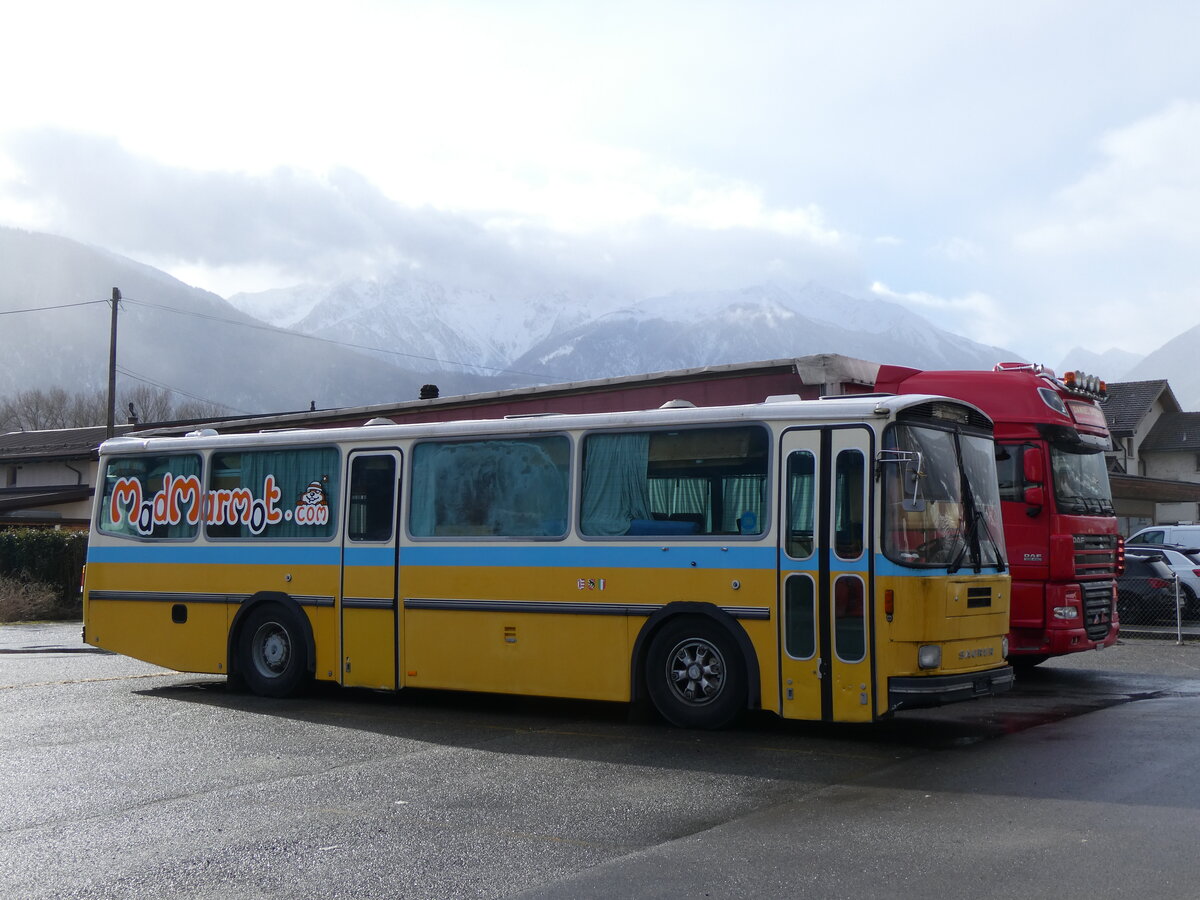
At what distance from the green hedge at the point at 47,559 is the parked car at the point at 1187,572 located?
76.6 feet

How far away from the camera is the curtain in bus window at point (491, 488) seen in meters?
11.7

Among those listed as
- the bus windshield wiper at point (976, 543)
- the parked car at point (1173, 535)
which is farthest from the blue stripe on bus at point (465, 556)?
the parked car at point (1173, 535)

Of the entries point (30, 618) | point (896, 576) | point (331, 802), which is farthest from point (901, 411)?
point (30, 618)

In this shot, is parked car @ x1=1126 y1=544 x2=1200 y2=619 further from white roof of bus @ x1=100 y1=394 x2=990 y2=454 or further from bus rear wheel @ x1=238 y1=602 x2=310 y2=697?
bus rear wheel @ x1=238 y1=602 x2=310 y2=697

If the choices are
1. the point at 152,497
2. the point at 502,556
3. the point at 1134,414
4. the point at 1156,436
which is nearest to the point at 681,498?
the point at 502,556

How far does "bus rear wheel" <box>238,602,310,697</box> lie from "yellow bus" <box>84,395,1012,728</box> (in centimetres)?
2

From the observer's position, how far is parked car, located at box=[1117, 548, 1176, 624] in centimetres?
2241

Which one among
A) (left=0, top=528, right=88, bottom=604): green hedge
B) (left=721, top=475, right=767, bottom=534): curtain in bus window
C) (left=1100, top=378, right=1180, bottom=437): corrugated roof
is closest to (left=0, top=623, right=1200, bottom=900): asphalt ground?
(left=721, top=475, right=767, bottom=534): curtain in bus window

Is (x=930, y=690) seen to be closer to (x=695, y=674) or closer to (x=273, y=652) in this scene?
(x=695, y=674)

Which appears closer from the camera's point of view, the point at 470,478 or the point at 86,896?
the point at 86,896

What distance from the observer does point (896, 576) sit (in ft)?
31.9

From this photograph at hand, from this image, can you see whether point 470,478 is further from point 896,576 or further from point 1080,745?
point 1080,745

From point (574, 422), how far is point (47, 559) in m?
22.4

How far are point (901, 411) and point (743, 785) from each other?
11.0ft
